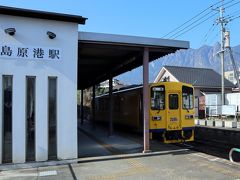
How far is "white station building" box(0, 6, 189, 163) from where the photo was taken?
8.62 metres

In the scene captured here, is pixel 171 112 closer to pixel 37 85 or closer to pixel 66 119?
pixel 66 119

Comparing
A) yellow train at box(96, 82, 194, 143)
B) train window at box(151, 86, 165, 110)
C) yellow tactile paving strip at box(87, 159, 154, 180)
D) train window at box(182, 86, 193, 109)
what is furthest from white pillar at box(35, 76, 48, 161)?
train window at box(182, 86, 193, 109)

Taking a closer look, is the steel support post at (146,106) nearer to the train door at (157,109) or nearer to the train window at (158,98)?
the train door at (157,109)

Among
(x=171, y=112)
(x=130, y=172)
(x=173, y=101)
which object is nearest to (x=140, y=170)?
(x=130, y=172)

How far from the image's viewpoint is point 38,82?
351 inches

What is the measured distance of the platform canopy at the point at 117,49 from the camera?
9617 mm

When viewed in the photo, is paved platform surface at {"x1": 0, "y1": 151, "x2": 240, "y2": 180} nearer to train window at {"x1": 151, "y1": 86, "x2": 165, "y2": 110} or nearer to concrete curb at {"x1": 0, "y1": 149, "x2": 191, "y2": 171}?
concrete curb at {"x1": 0, "y1": 149, "x2": 191, "y2": 171}

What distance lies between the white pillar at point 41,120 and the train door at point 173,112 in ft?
19.7

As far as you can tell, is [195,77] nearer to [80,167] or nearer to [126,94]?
[126,94]

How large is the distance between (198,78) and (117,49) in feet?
97.1

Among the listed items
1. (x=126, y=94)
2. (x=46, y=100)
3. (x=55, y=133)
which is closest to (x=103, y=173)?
(x=55, y=133)

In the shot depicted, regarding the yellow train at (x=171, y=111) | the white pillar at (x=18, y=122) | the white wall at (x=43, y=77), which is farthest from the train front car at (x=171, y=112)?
the white pillar at (x=18, y=122)

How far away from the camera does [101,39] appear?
953 cm

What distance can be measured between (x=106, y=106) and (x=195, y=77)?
20.4 meters
